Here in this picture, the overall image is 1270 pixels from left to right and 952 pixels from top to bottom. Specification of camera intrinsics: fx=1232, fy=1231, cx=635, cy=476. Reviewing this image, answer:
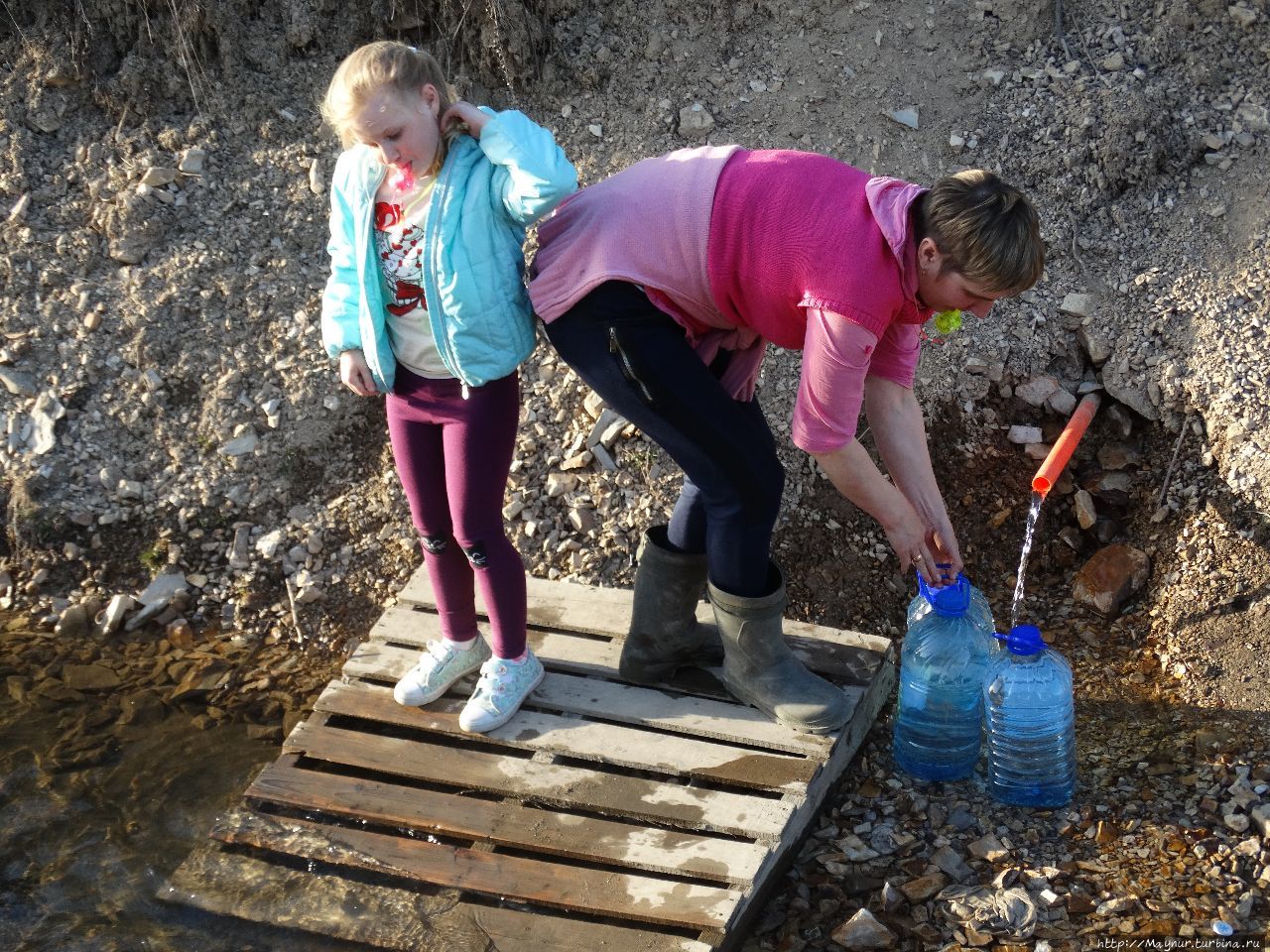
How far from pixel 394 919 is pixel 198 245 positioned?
296 centimetres

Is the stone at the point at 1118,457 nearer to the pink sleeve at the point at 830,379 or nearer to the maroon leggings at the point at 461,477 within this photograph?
the pink sleeve at the point at 830,379

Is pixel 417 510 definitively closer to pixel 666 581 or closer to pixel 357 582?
pixel 666 581

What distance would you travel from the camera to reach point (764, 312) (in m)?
2.59

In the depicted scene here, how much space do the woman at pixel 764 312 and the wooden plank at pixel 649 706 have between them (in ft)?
0.22

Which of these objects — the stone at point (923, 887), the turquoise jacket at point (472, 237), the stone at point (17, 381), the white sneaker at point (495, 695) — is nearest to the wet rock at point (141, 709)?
the white sneaker at point (495, 695)

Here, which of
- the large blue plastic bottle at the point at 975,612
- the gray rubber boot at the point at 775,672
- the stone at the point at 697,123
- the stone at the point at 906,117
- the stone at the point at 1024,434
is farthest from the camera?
the stone at the point at 697,123

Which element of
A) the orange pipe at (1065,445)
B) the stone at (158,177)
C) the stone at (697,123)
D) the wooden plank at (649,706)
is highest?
the stone at (697,123)

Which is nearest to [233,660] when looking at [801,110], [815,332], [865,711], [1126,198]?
[865,711]

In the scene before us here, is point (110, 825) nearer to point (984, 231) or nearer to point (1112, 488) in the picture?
point (984, 231)

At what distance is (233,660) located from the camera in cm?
399

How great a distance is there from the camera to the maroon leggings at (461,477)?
2.84 m

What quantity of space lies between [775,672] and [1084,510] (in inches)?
56.2

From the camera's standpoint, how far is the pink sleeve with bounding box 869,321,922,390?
9.20 feet

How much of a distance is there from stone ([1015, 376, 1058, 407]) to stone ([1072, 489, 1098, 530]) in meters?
0.33
